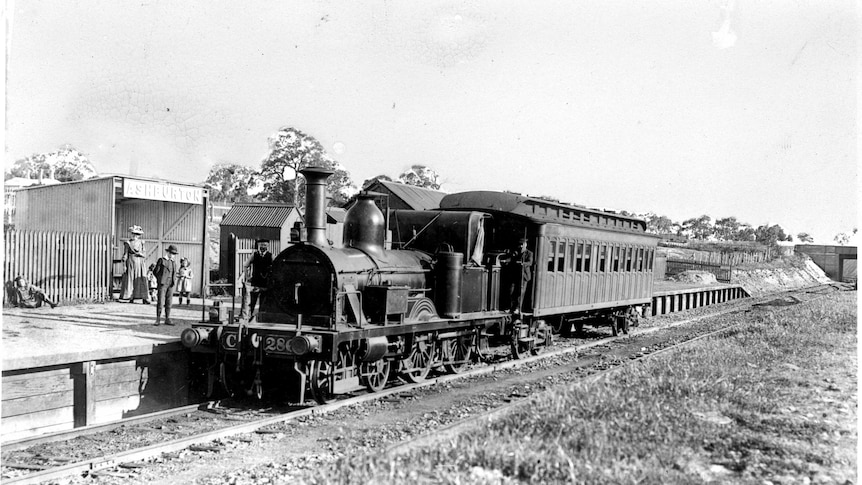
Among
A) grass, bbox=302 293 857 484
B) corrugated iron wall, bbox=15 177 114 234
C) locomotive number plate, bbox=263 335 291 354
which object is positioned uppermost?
corrugated iron wall, bbox=15 177 114 234

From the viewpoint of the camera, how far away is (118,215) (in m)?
19.5

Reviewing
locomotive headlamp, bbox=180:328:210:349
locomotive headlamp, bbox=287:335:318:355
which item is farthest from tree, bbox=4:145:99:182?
locomotive headlamp, bbox=287:335:318:355

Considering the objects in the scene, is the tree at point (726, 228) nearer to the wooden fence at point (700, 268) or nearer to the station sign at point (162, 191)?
the wooden fence at point (700, 268)

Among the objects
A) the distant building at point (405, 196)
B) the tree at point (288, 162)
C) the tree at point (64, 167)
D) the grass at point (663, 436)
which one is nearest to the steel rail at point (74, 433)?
the grass at point (663, 436)

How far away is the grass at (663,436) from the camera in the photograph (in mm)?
A: 5230

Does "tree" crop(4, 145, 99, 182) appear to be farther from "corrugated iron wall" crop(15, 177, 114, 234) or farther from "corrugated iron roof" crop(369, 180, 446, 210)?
"corrugated iron wall" crop(15, 177, 114, 234)

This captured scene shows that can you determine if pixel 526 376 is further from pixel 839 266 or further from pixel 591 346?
pixel 839 266

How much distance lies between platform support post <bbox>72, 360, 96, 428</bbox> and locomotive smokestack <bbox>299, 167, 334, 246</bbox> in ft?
11.2

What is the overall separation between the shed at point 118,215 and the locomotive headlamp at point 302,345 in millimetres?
10345

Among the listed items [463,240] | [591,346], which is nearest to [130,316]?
[463,240]

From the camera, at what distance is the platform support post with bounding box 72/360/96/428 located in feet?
28.9

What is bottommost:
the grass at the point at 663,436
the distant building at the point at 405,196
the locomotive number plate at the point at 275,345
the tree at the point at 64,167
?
the grass at the point at 663,436

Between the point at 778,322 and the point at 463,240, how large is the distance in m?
9.69

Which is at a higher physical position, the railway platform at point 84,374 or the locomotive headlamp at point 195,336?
the locomotive headlamp at point 195,336
